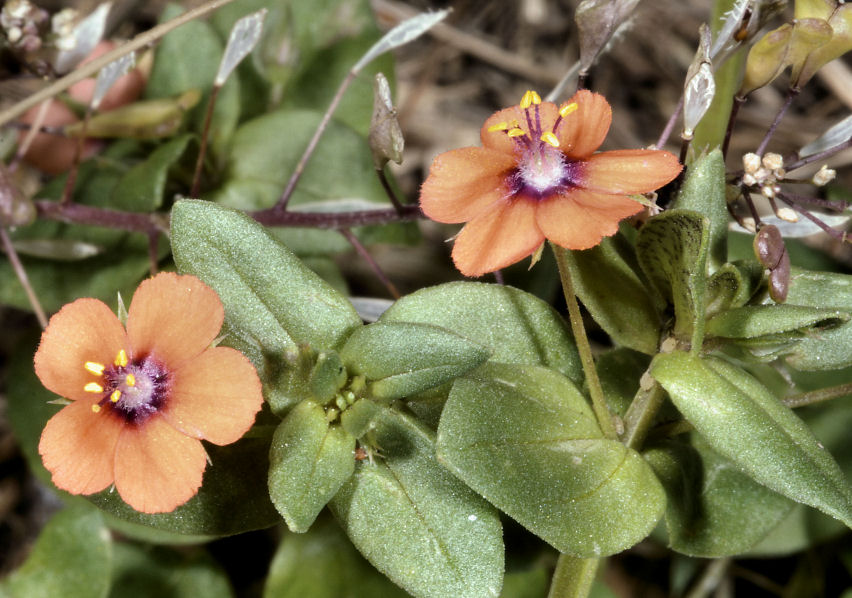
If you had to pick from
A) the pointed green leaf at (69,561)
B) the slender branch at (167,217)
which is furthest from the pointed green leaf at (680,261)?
the pointed green leaf at (69,561)

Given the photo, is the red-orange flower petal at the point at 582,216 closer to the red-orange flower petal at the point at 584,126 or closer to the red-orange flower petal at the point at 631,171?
the red-orange flower petal at the point at 631,171

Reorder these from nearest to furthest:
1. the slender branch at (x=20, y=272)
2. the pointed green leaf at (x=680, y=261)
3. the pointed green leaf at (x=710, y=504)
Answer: the pointed green leaf at (x=680, y=261)
the pointed green leaf at (x=710, y=504)
the slender branch at (x=20, y=272)

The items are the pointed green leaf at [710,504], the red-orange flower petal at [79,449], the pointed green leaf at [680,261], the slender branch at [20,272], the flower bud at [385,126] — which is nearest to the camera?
the red-orange flower petal at [79,449]

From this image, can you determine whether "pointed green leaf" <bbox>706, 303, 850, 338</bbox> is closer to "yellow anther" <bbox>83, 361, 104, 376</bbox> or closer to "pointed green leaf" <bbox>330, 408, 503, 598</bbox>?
"pointed green leaf" <bbox>330, 408, 503, 598</bbox>

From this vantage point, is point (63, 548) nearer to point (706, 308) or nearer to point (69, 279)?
point (69, 279)

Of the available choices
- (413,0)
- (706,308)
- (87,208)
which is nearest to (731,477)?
(706,308)

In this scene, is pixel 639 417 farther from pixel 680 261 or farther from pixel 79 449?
pixel 79 449

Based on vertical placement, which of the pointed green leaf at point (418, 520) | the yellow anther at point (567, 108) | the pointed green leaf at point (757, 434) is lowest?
the pointed green leaf at point (418, 520)

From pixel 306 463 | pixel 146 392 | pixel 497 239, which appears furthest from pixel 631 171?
pixel 146 392
